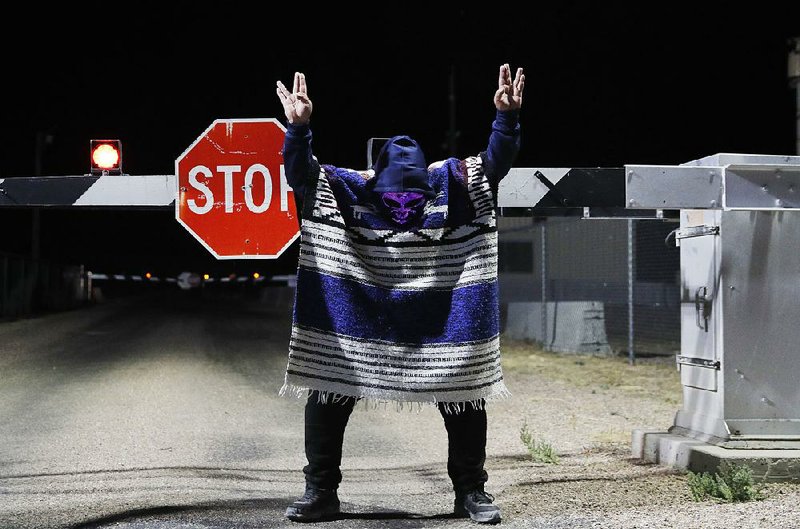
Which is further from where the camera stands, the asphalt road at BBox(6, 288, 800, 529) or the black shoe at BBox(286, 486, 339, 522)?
the asphalt road at BBox(6, 288, 800, 529)

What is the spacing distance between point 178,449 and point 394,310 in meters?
3.14

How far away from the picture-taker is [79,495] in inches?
203

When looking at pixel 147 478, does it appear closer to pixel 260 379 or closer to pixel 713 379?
pixel 713 379

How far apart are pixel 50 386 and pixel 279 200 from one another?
6521 millimetres

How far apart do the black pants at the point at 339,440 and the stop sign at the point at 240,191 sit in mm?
1050

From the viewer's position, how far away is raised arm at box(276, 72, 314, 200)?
4180 millimetres

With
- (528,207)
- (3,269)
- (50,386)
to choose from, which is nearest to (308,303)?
(528,207)

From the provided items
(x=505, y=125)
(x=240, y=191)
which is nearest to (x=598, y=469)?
(x=505, y=125)

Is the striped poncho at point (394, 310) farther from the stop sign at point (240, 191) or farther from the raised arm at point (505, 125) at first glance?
the stop sign at point (240, 191)

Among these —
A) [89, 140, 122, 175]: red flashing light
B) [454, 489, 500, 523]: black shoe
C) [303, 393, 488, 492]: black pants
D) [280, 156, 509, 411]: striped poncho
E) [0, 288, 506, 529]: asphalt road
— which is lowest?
[0, 288, 506, 529]: asphalt road

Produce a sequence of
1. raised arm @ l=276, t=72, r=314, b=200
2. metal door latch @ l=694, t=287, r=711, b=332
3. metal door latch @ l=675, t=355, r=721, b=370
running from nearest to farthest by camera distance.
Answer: raised arm @ l=276, t=72, r=314, b=200 → metal door latch @ l=675, t=355, r=721, b=370 → metal door latch @ l=694, t=287, r=711, b=332

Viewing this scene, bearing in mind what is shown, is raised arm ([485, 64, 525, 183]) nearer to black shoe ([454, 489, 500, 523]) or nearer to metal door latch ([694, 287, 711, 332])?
black shoe ([454, 489, 500, 523])

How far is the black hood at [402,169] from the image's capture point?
441cm

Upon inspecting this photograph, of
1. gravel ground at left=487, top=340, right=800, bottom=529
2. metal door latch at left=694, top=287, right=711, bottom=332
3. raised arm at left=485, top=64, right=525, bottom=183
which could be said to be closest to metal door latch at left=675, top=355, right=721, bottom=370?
metal door latch at left=694, top=287, right=711, bottom=332
